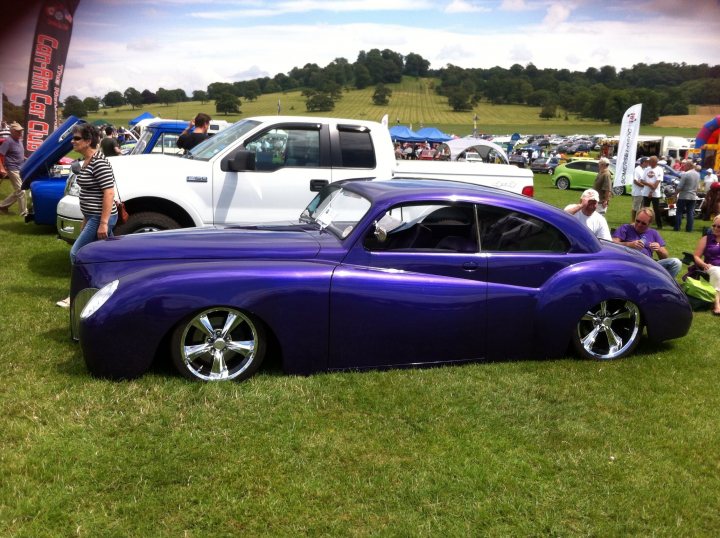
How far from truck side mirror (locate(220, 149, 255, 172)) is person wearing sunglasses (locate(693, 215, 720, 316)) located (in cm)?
561

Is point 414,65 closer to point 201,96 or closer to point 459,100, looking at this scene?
point 459,100

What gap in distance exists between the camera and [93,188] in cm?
612

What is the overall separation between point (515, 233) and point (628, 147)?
13.3 m

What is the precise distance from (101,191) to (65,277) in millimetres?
2271

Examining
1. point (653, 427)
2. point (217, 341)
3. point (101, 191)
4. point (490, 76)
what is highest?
point (490, 76)

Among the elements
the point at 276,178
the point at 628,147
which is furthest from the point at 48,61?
the point at 628,147

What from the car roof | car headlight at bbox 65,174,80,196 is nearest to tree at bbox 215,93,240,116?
car headlight at bbox 65,174,80,196

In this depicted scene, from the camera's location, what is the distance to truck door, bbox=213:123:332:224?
737 centimetres

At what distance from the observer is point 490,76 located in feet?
487

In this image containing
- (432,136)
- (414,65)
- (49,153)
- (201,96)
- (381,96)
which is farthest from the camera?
(414,65)

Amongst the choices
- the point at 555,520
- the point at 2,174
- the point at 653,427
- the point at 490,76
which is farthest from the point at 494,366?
the point at 490,76

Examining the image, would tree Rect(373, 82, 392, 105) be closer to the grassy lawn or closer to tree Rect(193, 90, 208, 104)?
tree Rect(193, 90, 208, 104)

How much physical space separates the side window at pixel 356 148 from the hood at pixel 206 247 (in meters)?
2.69

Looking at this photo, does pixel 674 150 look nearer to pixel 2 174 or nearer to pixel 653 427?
pixel 2 174
